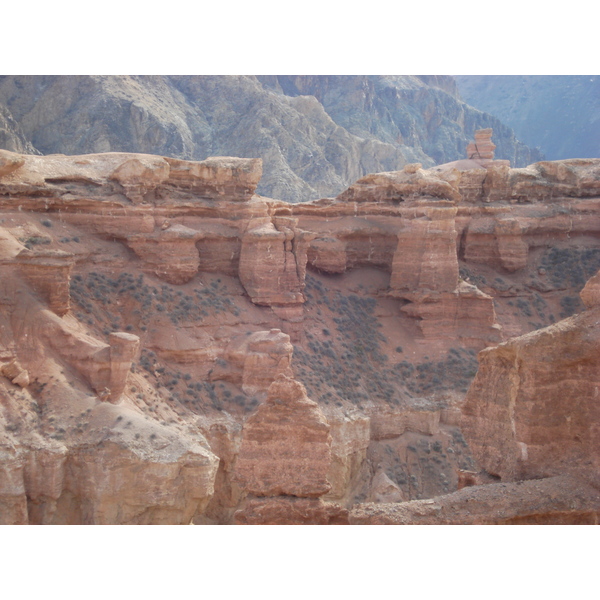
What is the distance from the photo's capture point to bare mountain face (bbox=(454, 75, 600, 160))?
354 ft

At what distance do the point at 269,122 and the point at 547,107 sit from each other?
42.4 metres

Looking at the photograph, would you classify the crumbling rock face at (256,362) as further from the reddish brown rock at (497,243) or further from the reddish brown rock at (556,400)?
the reddish brown rock at (556,400)

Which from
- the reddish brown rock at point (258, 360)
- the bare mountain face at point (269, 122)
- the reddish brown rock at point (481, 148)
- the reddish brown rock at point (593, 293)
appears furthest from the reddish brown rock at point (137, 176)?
the reddish brown rock at point (481, 148)

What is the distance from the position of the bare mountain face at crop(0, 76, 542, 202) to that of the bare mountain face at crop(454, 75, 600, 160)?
4.40m

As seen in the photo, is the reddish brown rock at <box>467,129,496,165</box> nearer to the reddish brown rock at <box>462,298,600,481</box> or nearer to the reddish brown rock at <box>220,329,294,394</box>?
Answer: the reddish brown rock at <box>220,329,294,394</box>

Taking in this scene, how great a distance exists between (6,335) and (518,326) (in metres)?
27.4

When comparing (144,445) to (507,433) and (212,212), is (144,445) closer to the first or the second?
(507,433)

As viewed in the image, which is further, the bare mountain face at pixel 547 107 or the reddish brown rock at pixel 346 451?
the bare mountain face at pixel 547 107

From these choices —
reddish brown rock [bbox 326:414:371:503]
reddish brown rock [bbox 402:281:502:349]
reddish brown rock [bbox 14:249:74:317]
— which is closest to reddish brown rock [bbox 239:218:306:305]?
reddish brown rock [bbox 326:414:371:503]

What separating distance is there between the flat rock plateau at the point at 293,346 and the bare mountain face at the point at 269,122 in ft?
94.7

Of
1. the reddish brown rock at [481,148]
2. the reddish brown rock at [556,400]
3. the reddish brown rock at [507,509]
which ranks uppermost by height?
the reddish brown rock at [481,148]

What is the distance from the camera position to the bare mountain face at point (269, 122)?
279ft

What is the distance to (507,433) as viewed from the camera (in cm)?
2309

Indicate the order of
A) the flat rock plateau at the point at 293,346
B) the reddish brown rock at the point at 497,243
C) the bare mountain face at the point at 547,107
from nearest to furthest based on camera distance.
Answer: the flat rock plateau at the point at 293,346 → the reddish brown rock at the point at 497,243 → the bare mountain face at the point at 547,107
